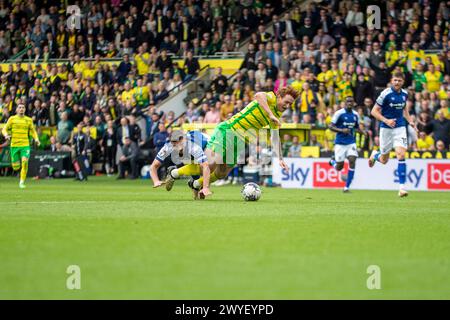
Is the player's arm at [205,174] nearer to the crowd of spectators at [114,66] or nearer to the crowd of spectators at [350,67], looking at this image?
the crowd of spectators at [350,67]

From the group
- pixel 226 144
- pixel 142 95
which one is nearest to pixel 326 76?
pixel 142 95

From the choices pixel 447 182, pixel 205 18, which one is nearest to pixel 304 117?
pixel 447 182

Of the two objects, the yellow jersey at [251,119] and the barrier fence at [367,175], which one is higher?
the yellow jersey at [251,119]

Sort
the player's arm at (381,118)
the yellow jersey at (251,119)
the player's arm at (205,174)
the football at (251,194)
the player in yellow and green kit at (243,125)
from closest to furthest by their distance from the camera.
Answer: the player in yellow and green kit at (243,125)
the yellow jersey at (251,119)
the player's arm at (205,174)
the football at (251,194)
the player's arm at (381,118)

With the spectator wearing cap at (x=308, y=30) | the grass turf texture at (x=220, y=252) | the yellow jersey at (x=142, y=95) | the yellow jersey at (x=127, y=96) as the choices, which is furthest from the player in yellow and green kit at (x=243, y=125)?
the yellow jersey at (x=127, y=96)

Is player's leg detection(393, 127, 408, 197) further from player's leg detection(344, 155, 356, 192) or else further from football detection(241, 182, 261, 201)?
football detection(241, 182, 261, 201)

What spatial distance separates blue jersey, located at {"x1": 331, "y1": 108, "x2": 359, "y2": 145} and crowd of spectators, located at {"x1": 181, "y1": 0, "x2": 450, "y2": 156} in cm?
262

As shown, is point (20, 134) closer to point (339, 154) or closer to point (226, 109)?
point (226, 109)

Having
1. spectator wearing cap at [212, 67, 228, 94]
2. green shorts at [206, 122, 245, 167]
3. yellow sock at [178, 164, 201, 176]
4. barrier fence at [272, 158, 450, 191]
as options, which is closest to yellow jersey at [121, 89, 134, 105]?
spectator wearing cap at [212, 67, 228, 94]

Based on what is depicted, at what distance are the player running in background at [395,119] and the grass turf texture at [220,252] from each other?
573cm

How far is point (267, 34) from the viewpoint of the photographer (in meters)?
33.6

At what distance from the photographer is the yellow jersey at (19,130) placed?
25.5 metres
